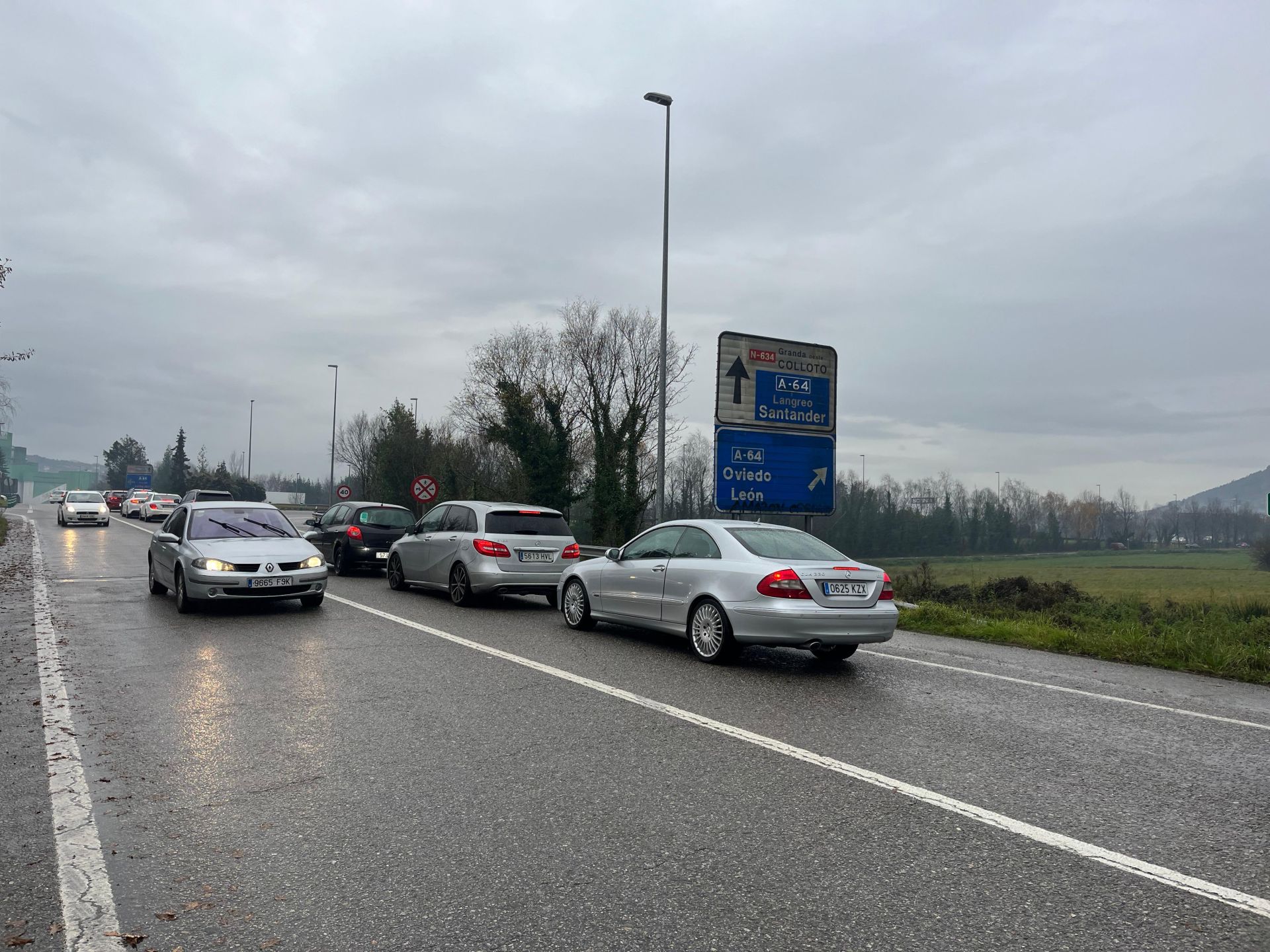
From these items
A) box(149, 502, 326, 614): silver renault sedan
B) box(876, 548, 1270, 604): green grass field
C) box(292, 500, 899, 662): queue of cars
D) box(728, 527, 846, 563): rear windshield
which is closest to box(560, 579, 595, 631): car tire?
box(292, 500, 899, 662): queue of cars

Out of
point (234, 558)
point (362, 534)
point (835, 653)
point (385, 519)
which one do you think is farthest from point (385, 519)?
point (835, 653)

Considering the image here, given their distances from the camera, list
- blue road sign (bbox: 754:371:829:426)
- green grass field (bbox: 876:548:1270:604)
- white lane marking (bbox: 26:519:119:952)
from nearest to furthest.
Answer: white lane marking (bbox: 26:519:119:952) → blue road sign (bbox: 754:371:829:426) → green grass field (bbox: 876:548:1270:604)

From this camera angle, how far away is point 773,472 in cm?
1694

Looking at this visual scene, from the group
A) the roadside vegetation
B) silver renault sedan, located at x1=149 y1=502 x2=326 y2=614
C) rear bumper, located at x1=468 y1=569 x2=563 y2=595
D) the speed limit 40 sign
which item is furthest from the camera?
the speed limit 40 sign

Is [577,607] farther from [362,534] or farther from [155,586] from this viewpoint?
[362,534]

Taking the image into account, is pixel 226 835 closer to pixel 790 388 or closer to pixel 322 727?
pixel 322 727

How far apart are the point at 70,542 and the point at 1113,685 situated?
30953 mm

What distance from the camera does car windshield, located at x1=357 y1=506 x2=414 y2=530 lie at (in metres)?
19.6

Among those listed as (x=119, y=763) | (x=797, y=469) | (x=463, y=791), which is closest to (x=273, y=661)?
(x=119, y=763)

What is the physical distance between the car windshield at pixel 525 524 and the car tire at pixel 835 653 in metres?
5.08

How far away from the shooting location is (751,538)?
975cm

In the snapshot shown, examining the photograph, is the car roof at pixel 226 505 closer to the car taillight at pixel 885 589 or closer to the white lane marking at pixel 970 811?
the white lane marking at pixel 970 811

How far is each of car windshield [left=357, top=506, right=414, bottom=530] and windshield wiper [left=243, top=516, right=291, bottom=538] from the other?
5347 millimetres

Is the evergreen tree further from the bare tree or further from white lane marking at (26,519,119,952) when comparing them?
white lane marking at (26,519,119,952)
